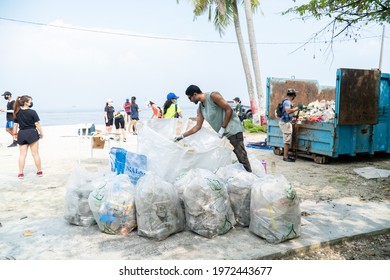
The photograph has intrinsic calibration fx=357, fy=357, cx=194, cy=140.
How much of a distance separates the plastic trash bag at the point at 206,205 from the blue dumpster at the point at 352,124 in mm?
4496

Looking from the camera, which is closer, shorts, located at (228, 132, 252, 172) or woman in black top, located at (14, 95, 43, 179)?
shorts, located at (228, 132, 252, 172)

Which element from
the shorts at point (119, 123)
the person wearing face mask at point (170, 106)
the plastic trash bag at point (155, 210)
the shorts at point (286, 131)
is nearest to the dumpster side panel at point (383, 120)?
the shorts at point (286, 131)

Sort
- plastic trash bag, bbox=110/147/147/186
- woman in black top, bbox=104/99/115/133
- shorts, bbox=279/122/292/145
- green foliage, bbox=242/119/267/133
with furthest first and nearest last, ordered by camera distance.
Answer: green foliage, bbox=242/119/267/133, woman in black top, bbox=104/99/115/133, shorts, bbox=279/122/292/145, plastic trash bag, bbox=110/147/147/186

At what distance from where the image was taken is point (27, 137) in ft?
19.6

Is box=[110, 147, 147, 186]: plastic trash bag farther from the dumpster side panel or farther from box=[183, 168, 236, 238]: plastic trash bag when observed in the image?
the dumpster side panel

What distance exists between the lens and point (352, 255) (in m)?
3.22

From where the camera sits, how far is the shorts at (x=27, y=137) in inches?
235

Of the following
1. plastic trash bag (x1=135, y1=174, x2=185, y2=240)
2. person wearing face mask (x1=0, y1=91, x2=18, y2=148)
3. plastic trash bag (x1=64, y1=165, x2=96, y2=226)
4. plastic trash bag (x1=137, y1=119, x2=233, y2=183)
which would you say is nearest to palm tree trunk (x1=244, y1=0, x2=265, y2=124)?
person wearing face mask (x1=0, y1=91, x2=18, y2=148)

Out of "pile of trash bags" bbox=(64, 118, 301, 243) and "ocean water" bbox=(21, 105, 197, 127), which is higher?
"pile of trash bags" bbox=(64, 118, 301, 243)

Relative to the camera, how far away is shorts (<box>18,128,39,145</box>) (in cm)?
598

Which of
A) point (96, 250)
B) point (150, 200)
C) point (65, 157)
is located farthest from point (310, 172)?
point (65, 157)

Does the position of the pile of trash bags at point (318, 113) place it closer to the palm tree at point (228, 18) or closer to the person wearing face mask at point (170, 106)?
the person wearing face mask at point (170, 106)

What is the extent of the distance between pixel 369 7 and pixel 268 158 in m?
3.66

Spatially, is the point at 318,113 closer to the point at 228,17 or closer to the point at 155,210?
the point at 155,210
